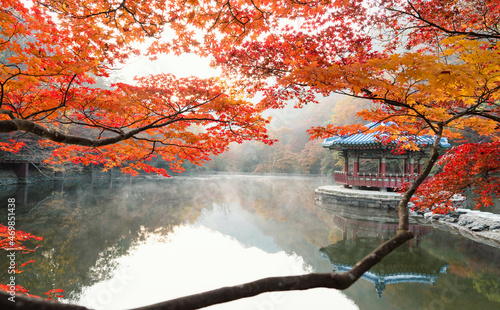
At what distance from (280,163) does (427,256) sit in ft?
108

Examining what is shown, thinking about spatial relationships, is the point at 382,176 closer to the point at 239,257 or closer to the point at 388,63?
the point at 239,257

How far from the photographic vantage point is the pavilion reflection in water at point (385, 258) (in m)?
4.96

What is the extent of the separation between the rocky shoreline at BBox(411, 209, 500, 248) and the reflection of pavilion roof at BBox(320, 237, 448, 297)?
2539mm

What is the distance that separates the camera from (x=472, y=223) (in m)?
7.91

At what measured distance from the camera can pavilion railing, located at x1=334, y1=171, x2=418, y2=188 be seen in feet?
40.1

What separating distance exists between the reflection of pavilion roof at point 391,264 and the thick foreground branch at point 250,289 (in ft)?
14.0

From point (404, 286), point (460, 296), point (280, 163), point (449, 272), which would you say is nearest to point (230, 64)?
point (404, 286)

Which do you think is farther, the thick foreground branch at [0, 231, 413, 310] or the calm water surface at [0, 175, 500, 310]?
the calm water surface at [0, 175, 500, 310]

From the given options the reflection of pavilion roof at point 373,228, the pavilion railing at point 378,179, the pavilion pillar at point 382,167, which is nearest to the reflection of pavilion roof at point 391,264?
the reflection of pavilion roof at point 373,228

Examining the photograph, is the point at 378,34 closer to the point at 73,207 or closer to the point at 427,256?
the point at 427,256

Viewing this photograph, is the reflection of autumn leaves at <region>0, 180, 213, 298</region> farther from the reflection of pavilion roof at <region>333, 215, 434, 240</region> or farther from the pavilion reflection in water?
the reflection of pavilion roof at <region>333, 215, 434, 240</region>

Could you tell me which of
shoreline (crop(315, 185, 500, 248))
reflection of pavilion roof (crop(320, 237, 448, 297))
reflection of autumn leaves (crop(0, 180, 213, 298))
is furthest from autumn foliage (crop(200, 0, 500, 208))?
reflection of autumn leaves (crop(0, 180, 213, 298))

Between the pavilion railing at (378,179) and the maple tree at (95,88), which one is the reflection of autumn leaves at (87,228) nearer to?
the maple tree at (95,88)

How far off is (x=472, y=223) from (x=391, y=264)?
191 inches
